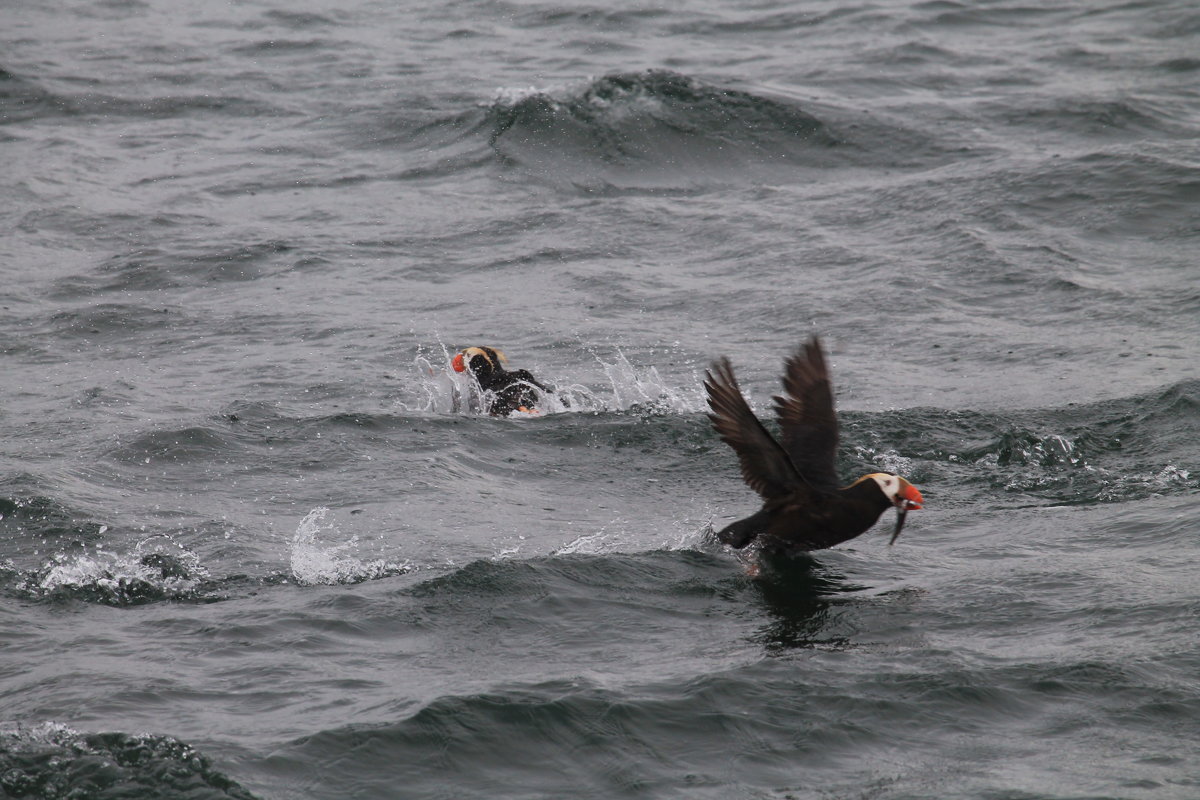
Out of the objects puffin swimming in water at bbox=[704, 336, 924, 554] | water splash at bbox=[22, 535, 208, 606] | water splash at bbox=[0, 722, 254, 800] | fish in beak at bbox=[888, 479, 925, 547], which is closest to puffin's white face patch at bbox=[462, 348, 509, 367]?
puffin swimming in water at bbox=[704, 336, 924, 554]

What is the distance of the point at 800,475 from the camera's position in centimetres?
648

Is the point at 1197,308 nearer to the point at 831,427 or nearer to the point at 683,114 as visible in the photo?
the point at 831,427

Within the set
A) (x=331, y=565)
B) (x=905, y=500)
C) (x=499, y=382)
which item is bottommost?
(x=331, y=565)

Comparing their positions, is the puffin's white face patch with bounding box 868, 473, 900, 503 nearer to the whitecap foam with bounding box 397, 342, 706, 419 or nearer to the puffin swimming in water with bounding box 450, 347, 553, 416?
the whitecap foam with bounding box 397, 342, 706, 419

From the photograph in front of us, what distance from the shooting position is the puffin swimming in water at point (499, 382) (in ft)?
30.1

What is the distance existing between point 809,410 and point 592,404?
2478 mm

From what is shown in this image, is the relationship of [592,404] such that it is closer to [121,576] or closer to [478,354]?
[478,354]

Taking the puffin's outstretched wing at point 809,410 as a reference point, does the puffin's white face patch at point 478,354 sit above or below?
below

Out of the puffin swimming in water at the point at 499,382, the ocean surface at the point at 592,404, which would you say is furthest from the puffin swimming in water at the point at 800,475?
the puffin swimming in water at the point at 499,382

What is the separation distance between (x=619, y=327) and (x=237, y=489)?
13.3 ft

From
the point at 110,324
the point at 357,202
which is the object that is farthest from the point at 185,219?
the point at 110,324

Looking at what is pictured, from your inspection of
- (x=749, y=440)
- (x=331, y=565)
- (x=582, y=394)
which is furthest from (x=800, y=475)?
(x=582, y=394)

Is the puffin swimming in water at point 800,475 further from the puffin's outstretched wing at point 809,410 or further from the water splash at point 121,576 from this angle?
the water splash at point 121,576

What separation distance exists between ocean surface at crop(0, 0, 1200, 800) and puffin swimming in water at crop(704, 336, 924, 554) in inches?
8.7
